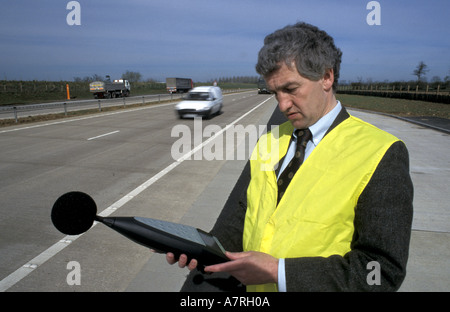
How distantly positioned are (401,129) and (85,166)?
12.4 m

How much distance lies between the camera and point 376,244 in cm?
128

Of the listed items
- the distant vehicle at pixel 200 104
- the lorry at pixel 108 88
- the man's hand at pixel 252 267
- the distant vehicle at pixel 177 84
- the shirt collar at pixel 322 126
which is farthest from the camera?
the distant vehicle at pixel 177 84

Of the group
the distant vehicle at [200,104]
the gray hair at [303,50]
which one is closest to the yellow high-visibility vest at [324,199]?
the gray hair at [303,50]

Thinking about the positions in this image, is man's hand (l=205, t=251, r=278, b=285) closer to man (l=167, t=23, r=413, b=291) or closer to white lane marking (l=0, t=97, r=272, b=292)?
man (l=167, t=23, r=413, b=291)

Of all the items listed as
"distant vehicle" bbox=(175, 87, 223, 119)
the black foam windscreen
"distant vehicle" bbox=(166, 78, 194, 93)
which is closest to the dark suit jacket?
the black foam windscreen

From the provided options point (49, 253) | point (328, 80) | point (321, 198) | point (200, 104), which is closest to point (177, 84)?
point (200, 104)

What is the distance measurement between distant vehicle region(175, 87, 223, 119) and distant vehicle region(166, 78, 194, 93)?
41.8 meters

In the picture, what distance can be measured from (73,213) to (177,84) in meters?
63.9

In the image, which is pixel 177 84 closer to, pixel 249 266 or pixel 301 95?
pixel 301 95

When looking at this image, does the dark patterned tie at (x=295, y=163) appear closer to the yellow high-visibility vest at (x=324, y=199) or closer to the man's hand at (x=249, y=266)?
the yellow high-visibility vest at (x=324, y=199)

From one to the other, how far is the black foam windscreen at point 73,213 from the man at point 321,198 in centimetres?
38

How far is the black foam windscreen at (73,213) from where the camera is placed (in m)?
1.36

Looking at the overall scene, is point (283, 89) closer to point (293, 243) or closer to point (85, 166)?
point (293, 243)

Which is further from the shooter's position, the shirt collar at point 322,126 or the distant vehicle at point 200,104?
the distant vehicle at point 200,104
